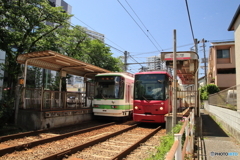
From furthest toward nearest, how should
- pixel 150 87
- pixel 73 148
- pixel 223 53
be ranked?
1. pixel 223 53
2. pixel 150 87
3. pixel 73 148

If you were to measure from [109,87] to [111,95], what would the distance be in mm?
571

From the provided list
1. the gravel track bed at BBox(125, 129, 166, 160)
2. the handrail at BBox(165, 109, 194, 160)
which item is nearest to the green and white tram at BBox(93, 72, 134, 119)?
the gravel track bed at BBox(125, 129, 166, 160)

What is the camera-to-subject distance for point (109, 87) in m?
13.8

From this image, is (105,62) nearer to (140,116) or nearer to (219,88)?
(140,116)

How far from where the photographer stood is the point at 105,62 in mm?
25406

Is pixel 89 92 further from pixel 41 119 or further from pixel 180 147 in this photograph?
pixel 180 147

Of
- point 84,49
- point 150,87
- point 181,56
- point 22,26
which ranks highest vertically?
point 84,49

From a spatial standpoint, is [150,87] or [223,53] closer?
[150,87]

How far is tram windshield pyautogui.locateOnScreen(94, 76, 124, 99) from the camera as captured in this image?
13.5 metres

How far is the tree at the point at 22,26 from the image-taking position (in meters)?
13.1

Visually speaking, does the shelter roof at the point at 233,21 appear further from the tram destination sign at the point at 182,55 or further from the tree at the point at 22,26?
the tree at the point at 22,26

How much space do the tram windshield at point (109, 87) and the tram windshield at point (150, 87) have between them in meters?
1.27

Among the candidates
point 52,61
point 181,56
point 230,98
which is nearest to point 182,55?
point 181,56

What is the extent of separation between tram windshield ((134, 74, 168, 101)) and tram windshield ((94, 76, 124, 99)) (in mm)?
1267
